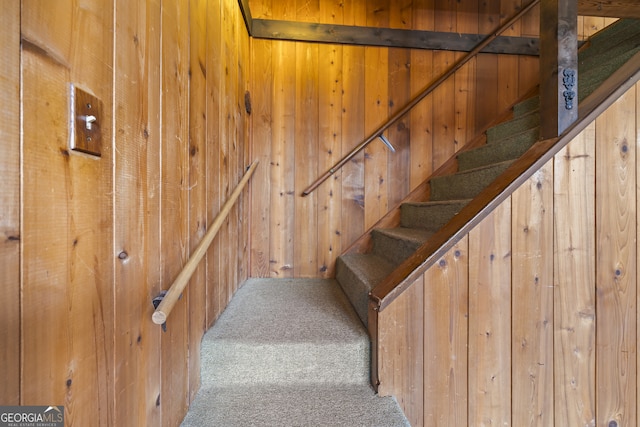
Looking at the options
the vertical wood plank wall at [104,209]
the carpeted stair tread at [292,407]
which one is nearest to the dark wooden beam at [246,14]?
the vertical wood plank wall at [104,209]

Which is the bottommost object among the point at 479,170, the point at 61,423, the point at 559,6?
the point at 61,423

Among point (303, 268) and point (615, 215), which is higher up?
point (615, 215)

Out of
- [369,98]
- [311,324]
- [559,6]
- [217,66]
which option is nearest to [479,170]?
[559,6]

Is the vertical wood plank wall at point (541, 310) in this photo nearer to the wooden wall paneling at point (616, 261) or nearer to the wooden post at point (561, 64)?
the wooden wall paneling at point (616, 261)

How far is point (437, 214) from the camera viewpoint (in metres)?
1.63

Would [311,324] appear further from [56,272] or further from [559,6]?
[559,6]

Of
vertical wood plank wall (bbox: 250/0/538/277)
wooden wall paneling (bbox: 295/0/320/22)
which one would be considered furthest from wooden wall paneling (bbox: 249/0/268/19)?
wooden wall paneling (bbox: 295/0/320/22)

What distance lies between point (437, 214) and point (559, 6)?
1035 mm

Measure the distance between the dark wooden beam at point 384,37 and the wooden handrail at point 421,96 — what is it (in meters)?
0.09

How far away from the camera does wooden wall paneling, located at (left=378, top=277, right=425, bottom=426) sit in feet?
3.36

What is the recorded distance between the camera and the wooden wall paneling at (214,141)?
1.18 m

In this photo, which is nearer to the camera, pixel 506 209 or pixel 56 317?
pixel 56 317

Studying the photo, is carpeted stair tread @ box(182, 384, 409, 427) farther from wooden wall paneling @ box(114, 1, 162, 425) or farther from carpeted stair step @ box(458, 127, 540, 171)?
carpeted stair step @ box(458, 127, 540, 171)

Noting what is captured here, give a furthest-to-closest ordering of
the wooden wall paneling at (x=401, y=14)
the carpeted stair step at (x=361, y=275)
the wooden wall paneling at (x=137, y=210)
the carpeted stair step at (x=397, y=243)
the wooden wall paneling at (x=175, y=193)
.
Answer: the wooden wall paneling at (x=401, y=14) → the carpeted stair step at (x=397, y=243) → the carpeted stair step at (x=361, y=275) → the wooden wall paneling at (x=175, y=193) → the wooden wall paneling at (x=137, y=210)
